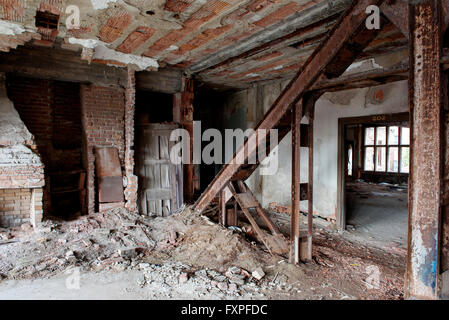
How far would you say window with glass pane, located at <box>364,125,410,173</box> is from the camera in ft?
44.7

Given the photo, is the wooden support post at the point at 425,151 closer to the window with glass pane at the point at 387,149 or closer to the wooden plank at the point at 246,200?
the wooden plank at the point at 246,200

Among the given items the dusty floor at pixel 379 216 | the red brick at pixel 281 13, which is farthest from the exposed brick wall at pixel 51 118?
the dusty floor at pixel 379 216

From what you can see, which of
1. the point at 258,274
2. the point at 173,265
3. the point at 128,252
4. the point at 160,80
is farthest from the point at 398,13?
the point at 160,80

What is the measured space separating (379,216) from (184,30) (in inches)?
245

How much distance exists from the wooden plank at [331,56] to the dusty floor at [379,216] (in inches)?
136

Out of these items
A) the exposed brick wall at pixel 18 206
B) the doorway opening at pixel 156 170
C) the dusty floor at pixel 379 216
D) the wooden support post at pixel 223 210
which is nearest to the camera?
the exposed brick wall at pixel 18 206

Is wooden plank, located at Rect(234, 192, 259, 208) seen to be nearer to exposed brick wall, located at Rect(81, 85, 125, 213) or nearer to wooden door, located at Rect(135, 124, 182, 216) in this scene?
wooden door, located at Rect(135, 124, 182, 216)

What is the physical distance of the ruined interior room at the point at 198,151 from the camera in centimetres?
253

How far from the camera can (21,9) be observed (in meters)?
3.58

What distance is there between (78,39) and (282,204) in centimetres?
574

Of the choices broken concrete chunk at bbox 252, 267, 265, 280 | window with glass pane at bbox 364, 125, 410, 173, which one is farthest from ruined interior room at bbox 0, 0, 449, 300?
window with glass pane at bbox 364, 125, 410, 173

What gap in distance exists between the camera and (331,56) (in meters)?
3.13

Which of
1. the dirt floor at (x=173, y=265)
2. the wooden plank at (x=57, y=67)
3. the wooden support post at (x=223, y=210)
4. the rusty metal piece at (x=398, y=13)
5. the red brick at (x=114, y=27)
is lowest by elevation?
the dirt floor at (x=173, y=265)

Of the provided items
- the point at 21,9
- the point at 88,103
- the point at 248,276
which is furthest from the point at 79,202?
the point at 248,276
